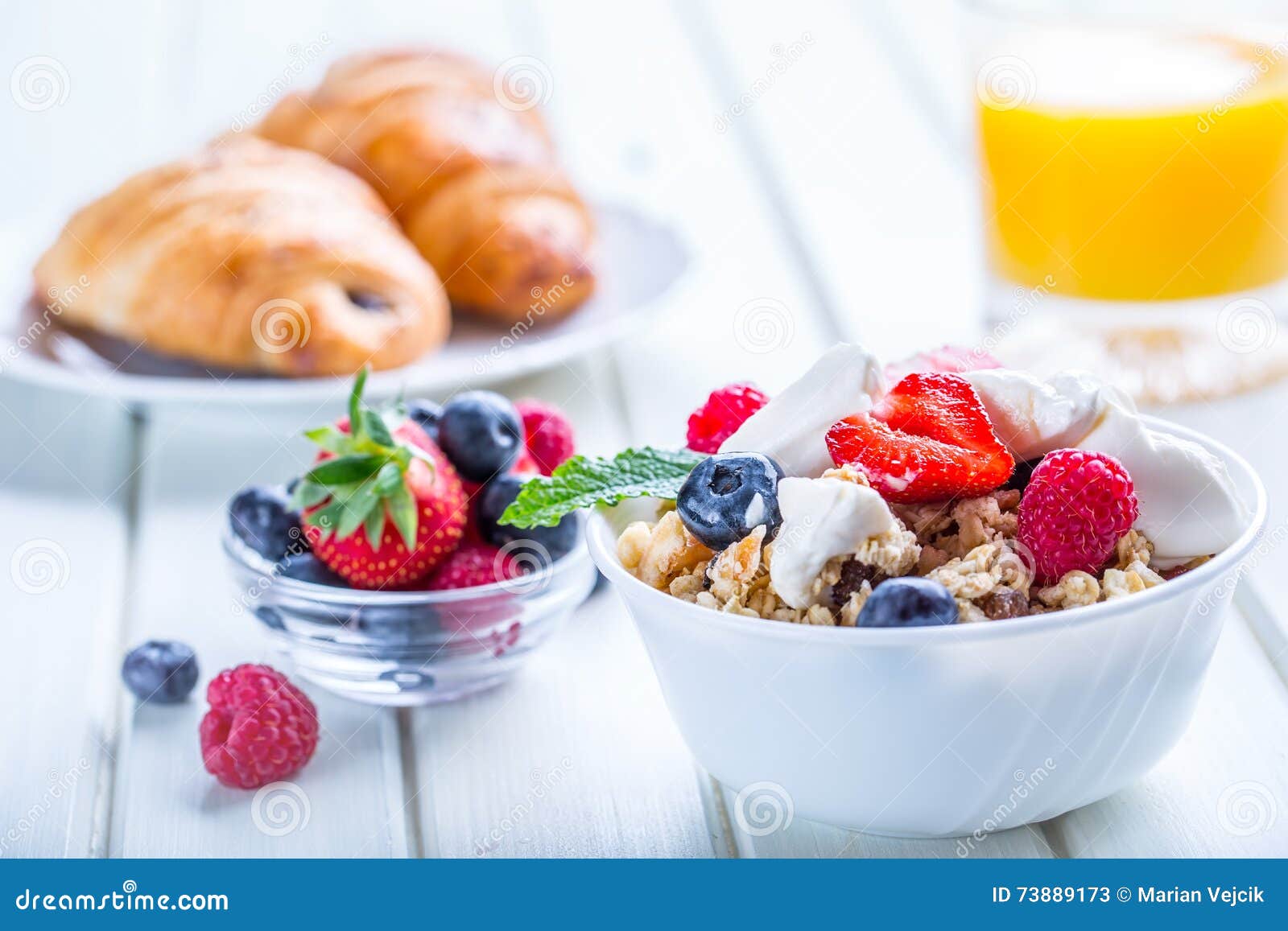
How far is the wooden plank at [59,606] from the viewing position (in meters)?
1.37

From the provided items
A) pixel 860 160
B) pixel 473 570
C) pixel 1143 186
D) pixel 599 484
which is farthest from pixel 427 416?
pixel 860 160

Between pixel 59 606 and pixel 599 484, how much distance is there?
71cm

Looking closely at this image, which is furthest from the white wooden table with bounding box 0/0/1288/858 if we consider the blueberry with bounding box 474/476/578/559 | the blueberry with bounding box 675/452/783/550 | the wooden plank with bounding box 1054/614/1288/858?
the blueberry with bounding box 675/452/783/550

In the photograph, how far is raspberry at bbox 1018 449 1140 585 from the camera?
1.14 meters

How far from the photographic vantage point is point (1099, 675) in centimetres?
113

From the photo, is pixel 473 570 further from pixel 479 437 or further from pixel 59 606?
pixel 59 606

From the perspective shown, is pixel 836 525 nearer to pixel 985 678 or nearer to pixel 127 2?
pixel 985 678

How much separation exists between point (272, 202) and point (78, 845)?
1.08 meters

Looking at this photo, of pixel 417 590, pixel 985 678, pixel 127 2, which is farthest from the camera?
pixel 127 2

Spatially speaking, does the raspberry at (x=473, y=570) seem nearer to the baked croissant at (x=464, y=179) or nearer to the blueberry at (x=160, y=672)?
the blueberry at (x=160, y=672)

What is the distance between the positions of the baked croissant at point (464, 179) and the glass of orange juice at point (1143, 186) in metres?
0.64

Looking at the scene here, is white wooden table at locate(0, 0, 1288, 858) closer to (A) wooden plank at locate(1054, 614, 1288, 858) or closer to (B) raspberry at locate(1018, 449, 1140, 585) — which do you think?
(A) wooden plank at locate(1054, 614, 1288, 858)

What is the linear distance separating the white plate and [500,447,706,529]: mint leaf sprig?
2.06ft
